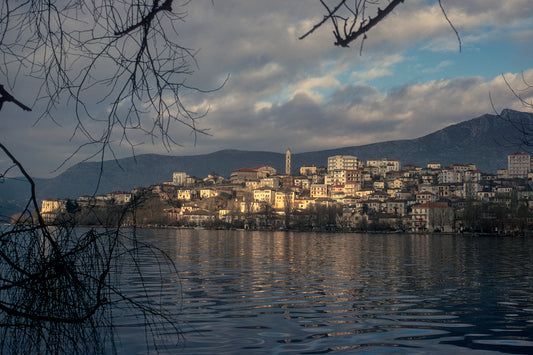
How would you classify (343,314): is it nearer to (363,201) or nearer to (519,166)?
(363,201)

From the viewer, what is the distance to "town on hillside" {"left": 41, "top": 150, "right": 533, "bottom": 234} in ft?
263

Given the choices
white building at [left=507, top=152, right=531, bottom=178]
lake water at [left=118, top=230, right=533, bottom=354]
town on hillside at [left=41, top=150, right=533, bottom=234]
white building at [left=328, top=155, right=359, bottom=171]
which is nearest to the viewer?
lake water at [left=118, top=230, right=533, bottom=354]

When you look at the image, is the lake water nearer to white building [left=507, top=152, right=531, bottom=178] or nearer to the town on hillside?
the town on hillside

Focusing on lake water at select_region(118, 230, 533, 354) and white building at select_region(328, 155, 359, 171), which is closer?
lake water at select_region(118, 230, 533, 354)

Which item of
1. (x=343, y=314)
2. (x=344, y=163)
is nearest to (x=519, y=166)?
(x=344, y=163)

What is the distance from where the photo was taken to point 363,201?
11512 cm

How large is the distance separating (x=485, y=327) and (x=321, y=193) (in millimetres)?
131035

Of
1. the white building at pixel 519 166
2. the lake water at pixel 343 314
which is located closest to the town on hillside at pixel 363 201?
the white building at pixel 519 166

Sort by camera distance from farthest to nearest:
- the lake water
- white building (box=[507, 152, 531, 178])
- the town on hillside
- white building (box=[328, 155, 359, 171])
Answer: white building (box=[328, 155, 359, 171]) < white building (box=[507, 152, 531, 178]) < the town on hillside < the lake water

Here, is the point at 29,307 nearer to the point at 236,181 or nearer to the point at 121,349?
the point at 121,349

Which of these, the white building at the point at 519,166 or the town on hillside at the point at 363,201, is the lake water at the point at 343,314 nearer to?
the town on hillside at the point at 363,201

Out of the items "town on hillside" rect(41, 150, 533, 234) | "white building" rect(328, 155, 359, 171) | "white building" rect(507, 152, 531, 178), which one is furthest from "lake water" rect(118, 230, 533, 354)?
"white building" rect(328, 155, 359, 171)

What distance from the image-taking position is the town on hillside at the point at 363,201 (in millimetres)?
80062

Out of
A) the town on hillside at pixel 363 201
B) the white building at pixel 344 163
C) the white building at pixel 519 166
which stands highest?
the white building at pixel 344 163
